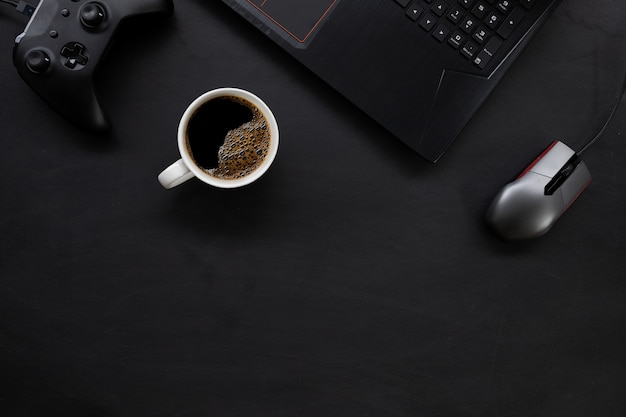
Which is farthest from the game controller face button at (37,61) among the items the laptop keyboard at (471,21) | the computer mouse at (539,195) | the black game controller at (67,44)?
the computer mouse at (539,195)

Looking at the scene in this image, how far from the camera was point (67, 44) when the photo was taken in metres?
0.60

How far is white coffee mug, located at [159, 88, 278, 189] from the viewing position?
23.2 inches

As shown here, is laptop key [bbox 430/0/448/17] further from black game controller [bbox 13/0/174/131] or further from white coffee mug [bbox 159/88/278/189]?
black game controller [bbox 13/0/174/131]

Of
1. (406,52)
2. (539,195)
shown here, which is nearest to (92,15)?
(406,52)

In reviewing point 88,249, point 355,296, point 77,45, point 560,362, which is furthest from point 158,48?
point 560,362

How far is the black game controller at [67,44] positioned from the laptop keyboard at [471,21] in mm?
322

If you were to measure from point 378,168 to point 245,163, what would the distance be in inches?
6.3

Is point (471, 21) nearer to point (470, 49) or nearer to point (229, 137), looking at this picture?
point (470, 49)

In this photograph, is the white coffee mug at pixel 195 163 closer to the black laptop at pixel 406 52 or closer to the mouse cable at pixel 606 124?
the black laptop at pixel 406 52

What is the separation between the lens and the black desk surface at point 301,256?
65 centimetres

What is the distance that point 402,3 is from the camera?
63 cm

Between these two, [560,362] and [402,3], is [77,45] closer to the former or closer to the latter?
[402,3]

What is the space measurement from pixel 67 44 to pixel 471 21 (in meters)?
0.45

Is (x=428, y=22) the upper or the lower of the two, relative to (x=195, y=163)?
upper
